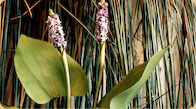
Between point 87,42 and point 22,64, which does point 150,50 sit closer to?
point 87,42

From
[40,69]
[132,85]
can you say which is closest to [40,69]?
[40,69]

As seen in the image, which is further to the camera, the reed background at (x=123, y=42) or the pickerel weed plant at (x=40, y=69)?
the reed background at (x=123, y=42)

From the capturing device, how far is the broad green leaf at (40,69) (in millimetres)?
443

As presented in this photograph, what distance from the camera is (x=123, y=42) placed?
59 cm

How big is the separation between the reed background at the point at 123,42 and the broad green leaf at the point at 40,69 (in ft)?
0.51

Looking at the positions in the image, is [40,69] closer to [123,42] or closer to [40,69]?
[40,69]

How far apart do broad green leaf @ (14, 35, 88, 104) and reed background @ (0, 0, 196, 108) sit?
156mm

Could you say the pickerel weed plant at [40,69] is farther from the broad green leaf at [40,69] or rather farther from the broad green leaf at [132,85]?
the broad green leaf at [132,85]

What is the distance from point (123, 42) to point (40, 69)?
0.24 meters

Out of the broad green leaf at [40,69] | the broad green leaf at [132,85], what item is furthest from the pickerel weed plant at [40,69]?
the broad green leaf at [132,85]

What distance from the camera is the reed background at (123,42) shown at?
59cm

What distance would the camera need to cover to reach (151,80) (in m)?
0.60

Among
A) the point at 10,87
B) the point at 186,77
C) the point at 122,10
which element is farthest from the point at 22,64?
the point at 186,77

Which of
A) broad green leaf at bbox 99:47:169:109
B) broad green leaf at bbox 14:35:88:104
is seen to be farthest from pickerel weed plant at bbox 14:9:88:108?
broad green leaf at bbox 99:47:169:109
